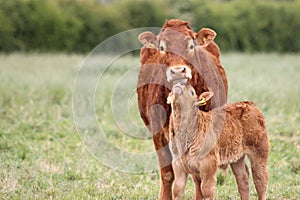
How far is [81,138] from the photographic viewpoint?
10.1 metres

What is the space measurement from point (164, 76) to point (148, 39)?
1.74 feet

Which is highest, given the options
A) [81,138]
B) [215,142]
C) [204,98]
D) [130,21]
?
[130,21]

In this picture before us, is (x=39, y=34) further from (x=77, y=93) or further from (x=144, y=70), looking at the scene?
(x=144, y=70)

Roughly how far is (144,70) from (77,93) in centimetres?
685

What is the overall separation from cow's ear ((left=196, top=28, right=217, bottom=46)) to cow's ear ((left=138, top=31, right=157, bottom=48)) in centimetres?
47

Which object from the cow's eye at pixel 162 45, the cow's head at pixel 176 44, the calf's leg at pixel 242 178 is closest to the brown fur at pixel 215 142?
the calf's leg at pixel 242 178

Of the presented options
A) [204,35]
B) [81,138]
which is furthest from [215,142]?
[81,138]

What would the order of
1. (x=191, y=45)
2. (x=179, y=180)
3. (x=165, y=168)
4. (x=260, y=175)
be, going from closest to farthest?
(x=179, y=180)
(x=260, y=175)
(x=191, y=45)
(x=165, y=168)

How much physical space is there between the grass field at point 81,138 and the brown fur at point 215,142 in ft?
2.60

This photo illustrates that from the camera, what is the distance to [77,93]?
14.0 meters

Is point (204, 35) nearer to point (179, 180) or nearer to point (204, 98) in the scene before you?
point (204, 98)

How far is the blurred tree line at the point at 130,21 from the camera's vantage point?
2859 cm

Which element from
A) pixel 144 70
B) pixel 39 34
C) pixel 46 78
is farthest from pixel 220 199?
pixel 39 34

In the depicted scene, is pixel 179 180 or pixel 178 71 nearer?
pixel 178 71
